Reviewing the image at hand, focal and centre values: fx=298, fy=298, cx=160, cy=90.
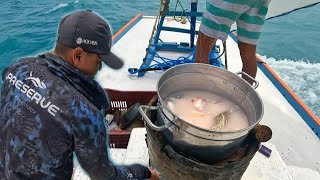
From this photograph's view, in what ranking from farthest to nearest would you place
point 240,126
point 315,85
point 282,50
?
point 282,50, point 315,85, point 240,126

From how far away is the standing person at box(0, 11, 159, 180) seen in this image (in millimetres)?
1312

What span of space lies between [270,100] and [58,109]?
3302 mm

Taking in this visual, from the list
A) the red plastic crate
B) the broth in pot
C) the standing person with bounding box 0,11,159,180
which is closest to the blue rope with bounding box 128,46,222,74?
the red plastic crate

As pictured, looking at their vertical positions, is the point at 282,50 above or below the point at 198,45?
below

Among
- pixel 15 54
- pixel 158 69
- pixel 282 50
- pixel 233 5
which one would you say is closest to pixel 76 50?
pixel 233 5

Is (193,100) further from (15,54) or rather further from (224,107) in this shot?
(15,54)

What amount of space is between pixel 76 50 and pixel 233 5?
1.88 metres

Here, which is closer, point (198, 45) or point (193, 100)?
point (193, 100)

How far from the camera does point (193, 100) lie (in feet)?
7.32

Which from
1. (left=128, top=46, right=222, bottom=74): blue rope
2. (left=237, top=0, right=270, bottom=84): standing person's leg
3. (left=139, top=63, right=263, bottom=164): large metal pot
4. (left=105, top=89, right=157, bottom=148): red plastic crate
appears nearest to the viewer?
A: (left=139, top=63, right=263, bottom=164): large metal pot

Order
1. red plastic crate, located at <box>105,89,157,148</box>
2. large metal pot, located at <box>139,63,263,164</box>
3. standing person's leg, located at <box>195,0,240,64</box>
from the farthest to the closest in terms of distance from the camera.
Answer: red plastic crate, located at <box>105,89,157,148</box> → standing person's leg, located at <box>195,0,240,64</box> → large metal pot, located at <box>139,63,263,164</box>

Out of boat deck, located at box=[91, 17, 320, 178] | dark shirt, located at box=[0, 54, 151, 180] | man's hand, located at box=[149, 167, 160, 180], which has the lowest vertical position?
boat deck, located at box=[91, 17, 320, 178]

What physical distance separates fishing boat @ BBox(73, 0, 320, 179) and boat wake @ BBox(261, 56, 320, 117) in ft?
6.71

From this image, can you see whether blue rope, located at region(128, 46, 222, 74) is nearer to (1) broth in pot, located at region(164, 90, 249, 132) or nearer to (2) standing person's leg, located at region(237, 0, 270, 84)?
(2) standing person's leg, located at region(237, 0, 270, 84)
